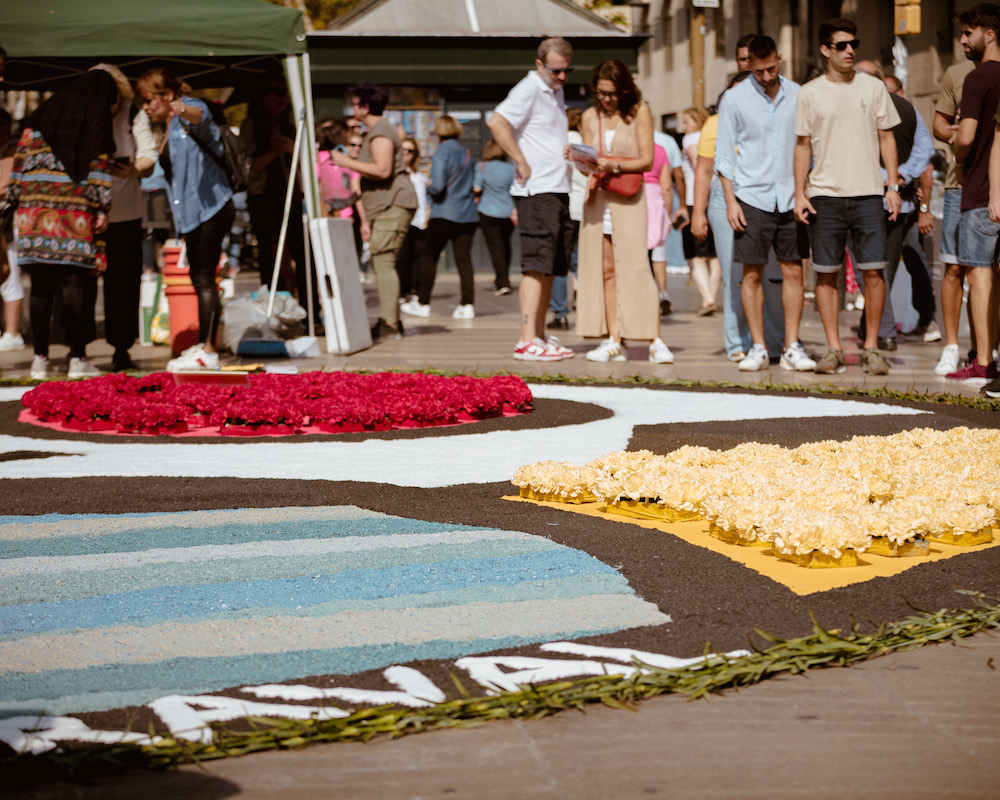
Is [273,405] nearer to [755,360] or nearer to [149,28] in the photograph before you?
[755,360]

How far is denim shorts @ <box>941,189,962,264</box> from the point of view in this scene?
9.97m

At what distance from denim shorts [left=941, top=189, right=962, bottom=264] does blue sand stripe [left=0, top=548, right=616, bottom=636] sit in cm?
638

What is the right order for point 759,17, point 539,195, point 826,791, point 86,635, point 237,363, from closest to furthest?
point 826,791 < point 86,635 < point 539,195 < point 237,363 < point 759,17

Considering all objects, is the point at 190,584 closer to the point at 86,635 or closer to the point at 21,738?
the point at 86,635

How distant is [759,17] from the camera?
109 ft

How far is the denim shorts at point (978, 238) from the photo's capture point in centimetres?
926

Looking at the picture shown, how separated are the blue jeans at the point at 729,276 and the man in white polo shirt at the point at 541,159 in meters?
1.17

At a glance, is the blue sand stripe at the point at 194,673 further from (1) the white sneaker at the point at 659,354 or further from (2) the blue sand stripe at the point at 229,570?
(1) the white sneaker at the point at 659,354

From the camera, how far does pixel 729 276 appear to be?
1110 cm

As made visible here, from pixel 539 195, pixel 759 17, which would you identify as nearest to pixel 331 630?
pixel 539 195

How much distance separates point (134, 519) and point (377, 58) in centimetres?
2096

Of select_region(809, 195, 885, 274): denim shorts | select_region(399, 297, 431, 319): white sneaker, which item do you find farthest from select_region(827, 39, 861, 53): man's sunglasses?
select_region(399, 297, 431, 319): white sneaker

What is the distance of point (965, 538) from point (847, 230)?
5.79 meters

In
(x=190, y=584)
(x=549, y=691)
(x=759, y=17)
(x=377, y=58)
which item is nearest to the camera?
(x=549, y=691)
